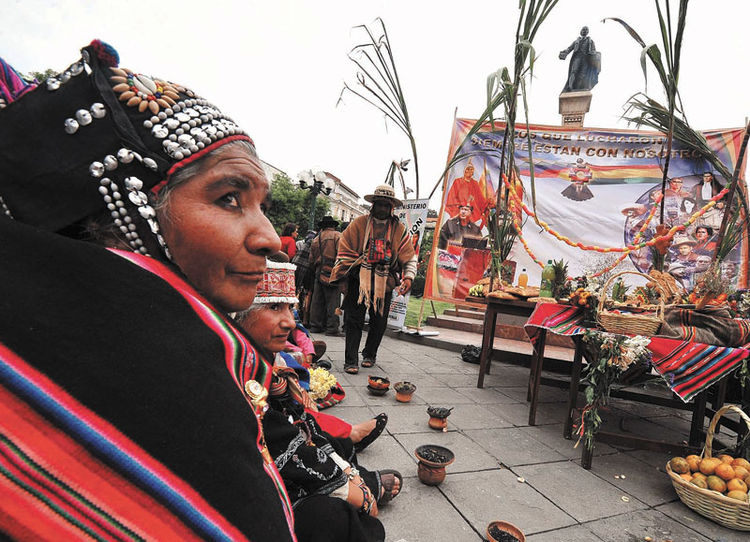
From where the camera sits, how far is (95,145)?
2.29ft

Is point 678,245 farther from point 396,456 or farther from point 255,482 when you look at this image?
point 255,482

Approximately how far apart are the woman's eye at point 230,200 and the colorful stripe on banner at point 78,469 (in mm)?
470

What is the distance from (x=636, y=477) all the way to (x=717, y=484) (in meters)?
0.52

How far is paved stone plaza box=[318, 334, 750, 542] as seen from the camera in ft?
6.45

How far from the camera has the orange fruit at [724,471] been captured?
7.25 ft

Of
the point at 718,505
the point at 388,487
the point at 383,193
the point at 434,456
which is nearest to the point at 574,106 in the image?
the point at 383,193

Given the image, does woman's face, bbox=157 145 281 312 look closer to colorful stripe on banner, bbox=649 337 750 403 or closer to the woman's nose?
the woman's nose

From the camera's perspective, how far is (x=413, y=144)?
18.5 feet

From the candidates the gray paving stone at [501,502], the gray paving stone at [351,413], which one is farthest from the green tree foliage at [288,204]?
the gray paving stone at [501,502]

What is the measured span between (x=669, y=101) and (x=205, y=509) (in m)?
4.73

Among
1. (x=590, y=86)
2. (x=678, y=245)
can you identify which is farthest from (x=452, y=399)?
(x=590, y=86)

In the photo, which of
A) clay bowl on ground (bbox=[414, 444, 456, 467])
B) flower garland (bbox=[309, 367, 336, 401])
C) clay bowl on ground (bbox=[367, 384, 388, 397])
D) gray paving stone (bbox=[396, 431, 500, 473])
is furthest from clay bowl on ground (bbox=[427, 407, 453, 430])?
flower garland (bbox=[309, 367, 336, 401])

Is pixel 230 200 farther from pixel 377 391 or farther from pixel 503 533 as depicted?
pixel 377 391

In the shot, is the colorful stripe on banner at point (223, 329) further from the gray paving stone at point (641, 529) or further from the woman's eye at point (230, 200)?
the gray paving stone at point (641, 529)
